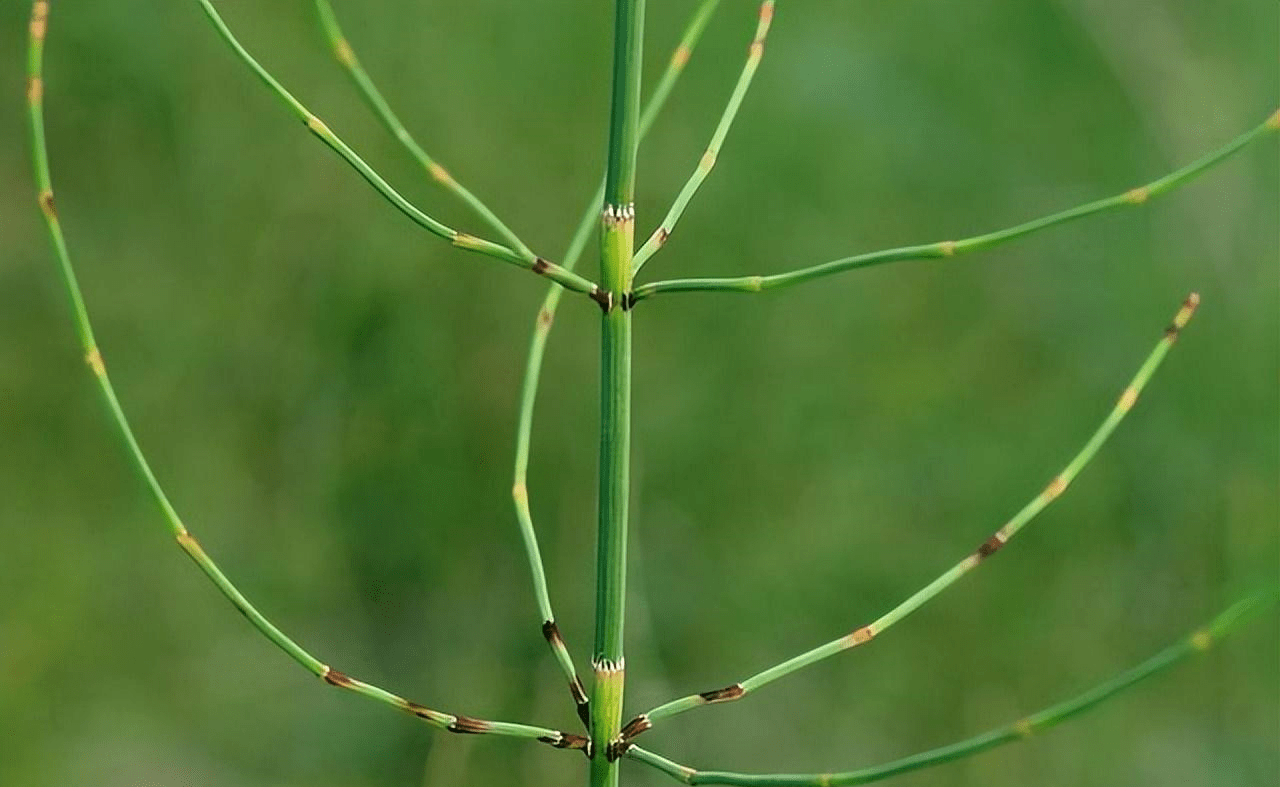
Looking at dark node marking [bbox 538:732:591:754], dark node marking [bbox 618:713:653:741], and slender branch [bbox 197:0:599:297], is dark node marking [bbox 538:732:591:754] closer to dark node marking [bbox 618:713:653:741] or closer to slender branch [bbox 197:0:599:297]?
dark node marking [bbox 618:713:653:741]

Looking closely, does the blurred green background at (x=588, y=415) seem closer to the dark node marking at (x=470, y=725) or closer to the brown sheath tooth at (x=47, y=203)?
the dark node marking at (x=470, y=725)

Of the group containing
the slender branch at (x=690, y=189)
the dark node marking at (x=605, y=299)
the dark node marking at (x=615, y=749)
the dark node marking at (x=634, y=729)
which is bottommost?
the dark node marking at (x=615, y=749)

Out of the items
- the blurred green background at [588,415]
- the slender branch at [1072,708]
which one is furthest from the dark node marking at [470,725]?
the blurred green background at [588,415]

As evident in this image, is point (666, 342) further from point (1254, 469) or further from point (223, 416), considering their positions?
point (1254, 469)

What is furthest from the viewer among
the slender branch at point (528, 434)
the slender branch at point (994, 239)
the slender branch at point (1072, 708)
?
the slender branch at point (528, 434)

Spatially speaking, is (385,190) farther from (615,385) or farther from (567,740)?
(567,740)

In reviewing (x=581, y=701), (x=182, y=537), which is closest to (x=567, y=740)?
(x=581, y=701)
